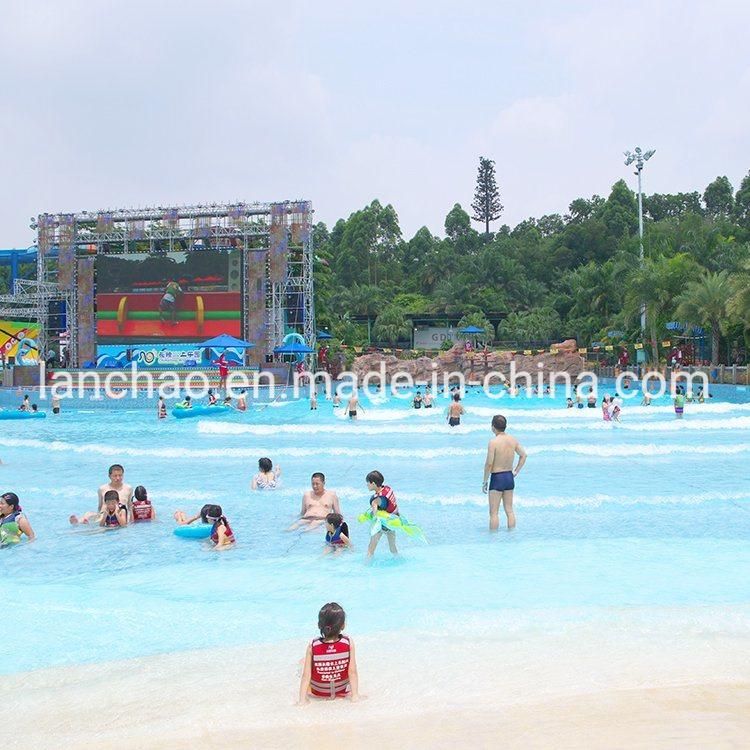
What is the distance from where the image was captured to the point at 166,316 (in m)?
37.8

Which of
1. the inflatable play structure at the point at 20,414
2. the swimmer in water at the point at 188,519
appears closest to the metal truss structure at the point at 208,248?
the inflatable play structure at the point at 20,414

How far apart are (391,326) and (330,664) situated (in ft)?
156

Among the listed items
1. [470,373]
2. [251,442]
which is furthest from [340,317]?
[251,442]

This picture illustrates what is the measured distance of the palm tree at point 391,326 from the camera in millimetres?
51719

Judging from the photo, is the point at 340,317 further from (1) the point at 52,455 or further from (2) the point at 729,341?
(1) the point at 52,455

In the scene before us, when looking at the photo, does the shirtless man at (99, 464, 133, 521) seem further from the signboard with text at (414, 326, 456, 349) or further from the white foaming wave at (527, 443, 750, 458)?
the signboard with text at (414, 326, 456, 349)

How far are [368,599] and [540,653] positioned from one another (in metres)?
1.75

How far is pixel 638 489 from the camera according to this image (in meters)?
11.5

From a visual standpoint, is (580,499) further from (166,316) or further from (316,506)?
(166,316)

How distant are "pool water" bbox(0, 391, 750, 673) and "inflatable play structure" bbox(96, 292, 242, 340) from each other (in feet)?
68.5

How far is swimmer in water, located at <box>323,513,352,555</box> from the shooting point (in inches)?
315

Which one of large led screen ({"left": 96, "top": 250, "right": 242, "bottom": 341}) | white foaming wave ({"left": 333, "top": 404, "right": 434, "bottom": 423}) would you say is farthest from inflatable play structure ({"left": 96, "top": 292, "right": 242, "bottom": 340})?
white foaming wave ({"left": 333, "top": 404, "right": 434, "bottom": 423})

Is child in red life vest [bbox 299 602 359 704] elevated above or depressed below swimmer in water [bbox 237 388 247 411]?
below

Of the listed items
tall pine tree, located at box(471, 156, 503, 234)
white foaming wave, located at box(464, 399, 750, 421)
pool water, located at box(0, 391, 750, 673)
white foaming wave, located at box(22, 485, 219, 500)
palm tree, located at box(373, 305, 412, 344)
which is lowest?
pool water, located at box(0, 391, 750, 673)
